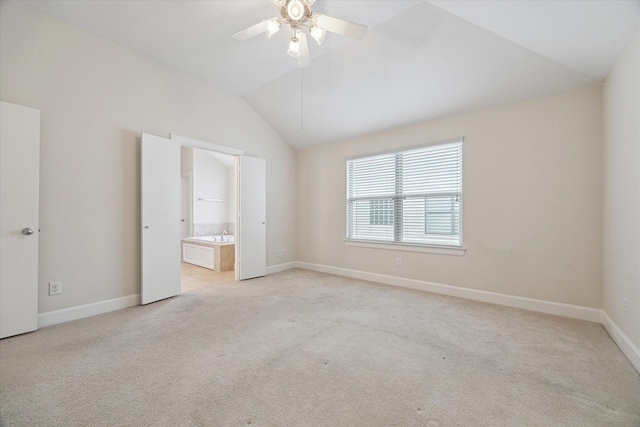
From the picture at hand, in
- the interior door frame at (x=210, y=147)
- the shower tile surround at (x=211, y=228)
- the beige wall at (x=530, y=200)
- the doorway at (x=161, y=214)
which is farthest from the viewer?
the shower tile surround at (x=211, y=228)

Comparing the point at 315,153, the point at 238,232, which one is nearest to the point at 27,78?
the point at 238,232

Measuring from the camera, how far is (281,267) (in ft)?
17.8

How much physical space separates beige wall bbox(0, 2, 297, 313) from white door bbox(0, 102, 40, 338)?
Result: 16 centimetres

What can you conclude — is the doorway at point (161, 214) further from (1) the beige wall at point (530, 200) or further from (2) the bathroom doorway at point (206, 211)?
(1) the beige wall at point (530, 200)

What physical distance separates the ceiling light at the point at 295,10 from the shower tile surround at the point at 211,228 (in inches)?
233

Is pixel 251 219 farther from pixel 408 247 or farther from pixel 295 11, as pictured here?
pixel 295 11

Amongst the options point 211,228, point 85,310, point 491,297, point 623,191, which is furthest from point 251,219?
point 623,191

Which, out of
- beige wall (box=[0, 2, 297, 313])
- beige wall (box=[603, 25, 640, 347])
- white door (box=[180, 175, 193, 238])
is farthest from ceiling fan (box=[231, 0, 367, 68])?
white door (box=[180, 175, 193, 238])

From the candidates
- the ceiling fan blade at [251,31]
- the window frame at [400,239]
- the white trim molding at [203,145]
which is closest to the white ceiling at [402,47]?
the window frame at [400,239]

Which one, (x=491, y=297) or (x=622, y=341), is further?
(x=491, y=297)

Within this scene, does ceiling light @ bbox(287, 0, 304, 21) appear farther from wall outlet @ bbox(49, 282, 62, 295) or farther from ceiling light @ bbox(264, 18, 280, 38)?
wall outlet @ bbox(49, 282, 62, 295)

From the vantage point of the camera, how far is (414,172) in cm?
423

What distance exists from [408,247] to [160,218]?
11.4 feet

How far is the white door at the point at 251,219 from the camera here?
4668 mm
